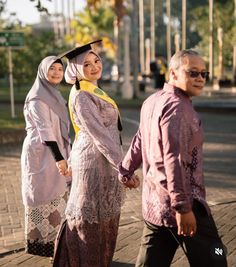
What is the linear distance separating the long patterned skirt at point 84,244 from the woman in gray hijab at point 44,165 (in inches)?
33.0

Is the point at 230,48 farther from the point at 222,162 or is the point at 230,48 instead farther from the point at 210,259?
the point at 210,259

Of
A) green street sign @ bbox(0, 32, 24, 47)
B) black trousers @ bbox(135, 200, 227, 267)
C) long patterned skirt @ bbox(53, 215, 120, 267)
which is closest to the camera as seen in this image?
black trousers @ bbox(135, 200, 227, 267)

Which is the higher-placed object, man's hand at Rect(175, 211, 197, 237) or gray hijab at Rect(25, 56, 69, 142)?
gray hijab at Rect(25, 56, 69, 142)

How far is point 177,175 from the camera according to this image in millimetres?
3211

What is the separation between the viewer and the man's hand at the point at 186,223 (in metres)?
3.23

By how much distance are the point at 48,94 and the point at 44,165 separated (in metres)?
0.62

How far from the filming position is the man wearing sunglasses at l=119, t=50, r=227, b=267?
3.23 meters

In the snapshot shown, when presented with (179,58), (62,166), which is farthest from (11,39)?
(179,58)

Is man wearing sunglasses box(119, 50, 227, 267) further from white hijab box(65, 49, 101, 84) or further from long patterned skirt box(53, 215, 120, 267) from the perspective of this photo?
white hijab box(65, 49, 101, 84)

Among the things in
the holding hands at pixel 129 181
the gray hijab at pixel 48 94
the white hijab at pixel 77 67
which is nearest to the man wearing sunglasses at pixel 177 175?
the holding hands at pixel 129 181

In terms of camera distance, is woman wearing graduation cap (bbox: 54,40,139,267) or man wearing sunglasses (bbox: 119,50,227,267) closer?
man wearing sunglasses (bbox: 119,50,227,267)

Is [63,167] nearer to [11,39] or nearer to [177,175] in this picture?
[177,175]

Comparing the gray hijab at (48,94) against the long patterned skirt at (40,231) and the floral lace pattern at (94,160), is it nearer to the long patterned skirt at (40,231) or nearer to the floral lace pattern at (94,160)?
the long patterned skirt at (40,231)

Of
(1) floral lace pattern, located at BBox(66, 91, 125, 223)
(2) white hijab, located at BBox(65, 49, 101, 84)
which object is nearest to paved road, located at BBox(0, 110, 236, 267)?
(1) floral lace pattern, located at BBox(66, 91, 125, 223)
